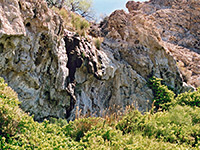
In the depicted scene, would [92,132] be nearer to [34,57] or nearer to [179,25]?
[34,57]

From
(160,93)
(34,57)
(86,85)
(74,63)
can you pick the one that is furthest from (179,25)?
(34,57)

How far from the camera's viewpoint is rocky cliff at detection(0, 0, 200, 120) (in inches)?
242

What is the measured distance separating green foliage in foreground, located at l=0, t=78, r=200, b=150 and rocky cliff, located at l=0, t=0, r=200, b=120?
1202 millimetres

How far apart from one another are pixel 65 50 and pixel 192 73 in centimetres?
1093

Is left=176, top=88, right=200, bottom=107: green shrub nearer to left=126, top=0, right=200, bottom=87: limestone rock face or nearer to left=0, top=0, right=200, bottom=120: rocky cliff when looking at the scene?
left=0, top=0, right=200, bottom=120: rocky cliff

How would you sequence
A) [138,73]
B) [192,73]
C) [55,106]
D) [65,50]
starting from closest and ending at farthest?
1. [55,106]
2. [65,50]
3. [138,73]
4. [192,73]

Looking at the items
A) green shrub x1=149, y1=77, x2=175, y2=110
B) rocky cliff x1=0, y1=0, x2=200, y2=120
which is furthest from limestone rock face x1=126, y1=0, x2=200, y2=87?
green shrub x1=149, y1=77, x2=175, y2=110

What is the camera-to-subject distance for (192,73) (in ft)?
48.3

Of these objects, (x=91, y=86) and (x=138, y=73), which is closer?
(x=91, y=86)

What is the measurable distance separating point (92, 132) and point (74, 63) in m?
4.18

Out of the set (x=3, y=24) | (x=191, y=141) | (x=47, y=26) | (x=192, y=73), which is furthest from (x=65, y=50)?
(x=192, y=73)

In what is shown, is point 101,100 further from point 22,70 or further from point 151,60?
point 151,60

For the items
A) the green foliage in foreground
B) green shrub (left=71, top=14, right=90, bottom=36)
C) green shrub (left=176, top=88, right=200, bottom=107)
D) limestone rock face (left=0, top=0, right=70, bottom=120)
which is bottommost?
the green foliage in foreground

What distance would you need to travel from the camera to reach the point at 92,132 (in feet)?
14.9
